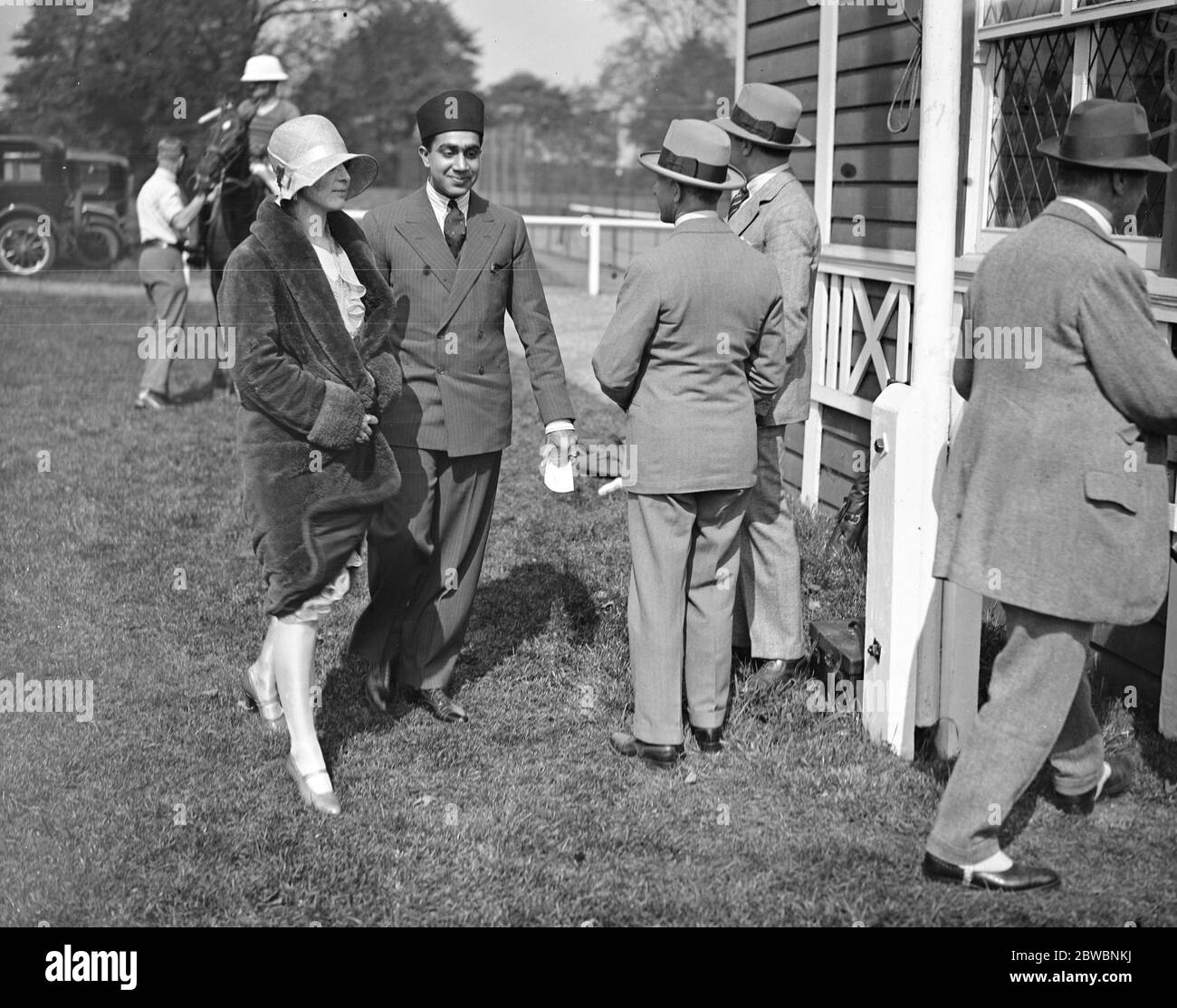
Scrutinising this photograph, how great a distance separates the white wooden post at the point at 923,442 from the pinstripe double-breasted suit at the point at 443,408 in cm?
129

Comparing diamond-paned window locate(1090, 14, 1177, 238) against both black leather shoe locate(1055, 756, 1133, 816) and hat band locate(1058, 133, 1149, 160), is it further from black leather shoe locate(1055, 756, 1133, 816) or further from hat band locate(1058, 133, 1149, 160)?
black leather shoe locate(1055, 756, 1133, 816)

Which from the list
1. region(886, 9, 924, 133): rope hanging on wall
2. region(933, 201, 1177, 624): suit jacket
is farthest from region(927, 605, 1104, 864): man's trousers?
region(886, 9, 924, 133): rope hanging on wall

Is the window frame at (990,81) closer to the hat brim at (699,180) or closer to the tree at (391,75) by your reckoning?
the hat brim at (699,180)

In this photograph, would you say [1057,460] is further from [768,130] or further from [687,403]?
[768,130]

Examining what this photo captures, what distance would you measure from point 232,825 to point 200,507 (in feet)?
15.3

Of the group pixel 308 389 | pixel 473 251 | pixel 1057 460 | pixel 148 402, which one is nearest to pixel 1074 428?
pixel 1057 460

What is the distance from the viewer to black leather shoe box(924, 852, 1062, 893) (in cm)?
408

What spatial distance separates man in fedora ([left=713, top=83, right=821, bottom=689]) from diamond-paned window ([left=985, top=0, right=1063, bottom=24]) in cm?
134

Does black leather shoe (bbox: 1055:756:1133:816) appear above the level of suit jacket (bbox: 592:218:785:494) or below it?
below

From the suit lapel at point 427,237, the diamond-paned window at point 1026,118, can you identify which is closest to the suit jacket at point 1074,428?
the suit lapel at point 427,237

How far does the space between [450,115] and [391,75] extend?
38.9 meters

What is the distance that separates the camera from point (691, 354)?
4.78 m

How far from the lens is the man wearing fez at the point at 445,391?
529 centimetres

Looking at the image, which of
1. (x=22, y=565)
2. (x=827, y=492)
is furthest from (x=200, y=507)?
(x=827, y=492)
